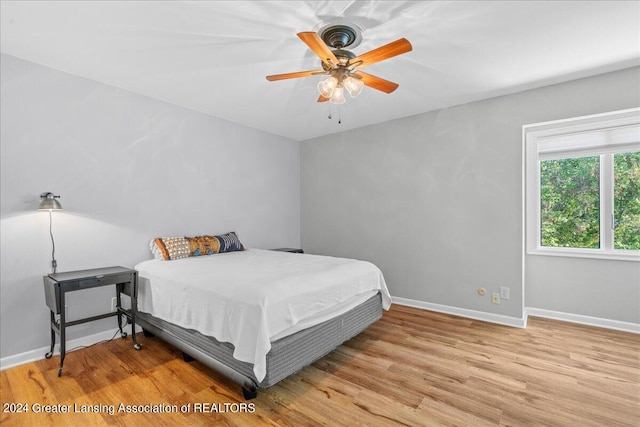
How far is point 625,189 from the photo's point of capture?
10.4ft

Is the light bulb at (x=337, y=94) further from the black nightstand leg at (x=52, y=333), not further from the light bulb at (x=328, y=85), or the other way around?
the black nightstand leg at (x=52, y=333)

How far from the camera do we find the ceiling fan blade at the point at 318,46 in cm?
167

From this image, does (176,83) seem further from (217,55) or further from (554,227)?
(554,227)

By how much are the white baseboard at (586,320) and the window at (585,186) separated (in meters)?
0.66

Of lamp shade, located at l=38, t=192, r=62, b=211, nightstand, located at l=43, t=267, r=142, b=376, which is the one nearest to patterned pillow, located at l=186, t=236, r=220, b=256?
nightstand, located at l=43, t=267, r=142, b=376

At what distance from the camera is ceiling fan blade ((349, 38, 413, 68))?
173 centimetres

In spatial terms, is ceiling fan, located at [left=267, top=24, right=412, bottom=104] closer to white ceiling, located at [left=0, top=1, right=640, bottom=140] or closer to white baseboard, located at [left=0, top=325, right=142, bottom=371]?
white ceiling, located at [left=0, top=1, right=640, bottom=140]

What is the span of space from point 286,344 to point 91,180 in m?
2.44

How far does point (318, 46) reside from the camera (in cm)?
179

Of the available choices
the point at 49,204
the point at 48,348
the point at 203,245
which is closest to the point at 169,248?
the point at 203,245

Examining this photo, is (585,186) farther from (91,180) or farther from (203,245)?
(91,180)

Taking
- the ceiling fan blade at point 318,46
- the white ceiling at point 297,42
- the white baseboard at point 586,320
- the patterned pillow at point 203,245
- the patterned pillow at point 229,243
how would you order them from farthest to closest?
1. the patterned pillow at point 229,243
2. the patterned pillow at point 203,245
3. the white baseboard at point 586,320
4. the white ceiling at point 297,42
5. the ceiling fan blade at point 318,46

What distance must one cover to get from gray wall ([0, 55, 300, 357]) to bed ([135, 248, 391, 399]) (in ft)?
1.62

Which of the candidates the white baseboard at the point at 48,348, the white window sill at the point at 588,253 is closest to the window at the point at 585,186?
the white window sill at the point at 588,253
